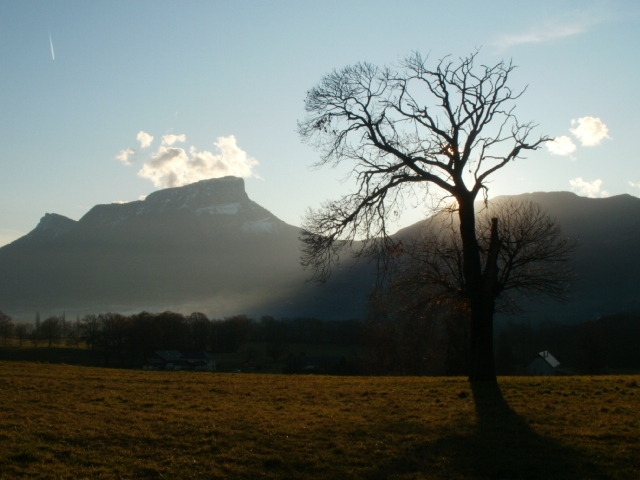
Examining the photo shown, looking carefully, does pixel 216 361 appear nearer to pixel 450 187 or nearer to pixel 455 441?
pixel 450 187

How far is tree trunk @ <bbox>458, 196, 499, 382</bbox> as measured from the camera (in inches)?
796

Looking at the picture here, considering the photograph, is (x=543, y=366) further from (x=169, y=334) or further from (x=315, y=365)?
(x=169, y=334)

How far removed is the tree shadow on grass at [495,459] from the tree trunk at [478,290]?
25.6ft

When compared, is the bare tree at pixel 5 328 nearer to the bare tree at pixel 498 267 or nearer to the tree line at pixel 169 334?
the tree line at pixel 169 334

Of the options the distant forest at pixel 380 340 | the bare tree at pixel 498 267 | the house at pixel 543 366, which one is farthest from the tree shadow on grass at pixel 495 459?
the house at pixel 543 366

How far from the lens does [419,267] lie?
2411 centimetres

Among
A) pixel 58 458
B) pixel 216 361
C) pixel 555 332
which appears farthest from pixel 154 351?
pixel 58 458

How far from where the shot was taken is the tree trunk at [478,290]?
66.3 feet

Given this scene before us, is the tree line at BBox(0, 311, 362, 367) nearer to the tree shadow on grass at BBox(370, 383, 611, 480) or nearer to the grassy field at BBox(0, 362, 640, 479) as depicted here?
the grassy field at BBox(0, 362, 640, 479)

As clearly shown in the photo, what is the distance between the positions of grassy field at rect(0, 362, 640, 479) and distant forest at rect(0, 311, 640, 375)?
803 inches

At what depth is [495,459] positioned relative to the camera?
33.7 feet

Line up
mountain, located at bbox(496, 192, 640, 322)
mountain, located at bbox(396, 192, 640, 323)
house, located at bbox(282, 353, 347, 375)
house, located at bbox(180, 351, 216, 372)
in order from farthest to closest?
1. mountain, located at bbox(496, 192, 640, 322)
2. mountain, located at bbox(396, 192, 640, 323)
3. house, located at bbox(180, 351, 216, 372)
4. house, located at bbox(282, 353, 347, 375)

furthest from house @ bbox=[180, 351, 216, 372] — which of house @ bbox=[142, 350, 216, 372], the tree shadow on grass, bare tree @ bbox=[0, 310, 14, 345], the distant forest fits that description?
the tree shadow on grass

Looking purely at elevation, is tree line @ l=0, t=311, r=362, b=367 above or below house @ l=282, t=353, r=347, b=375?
above
